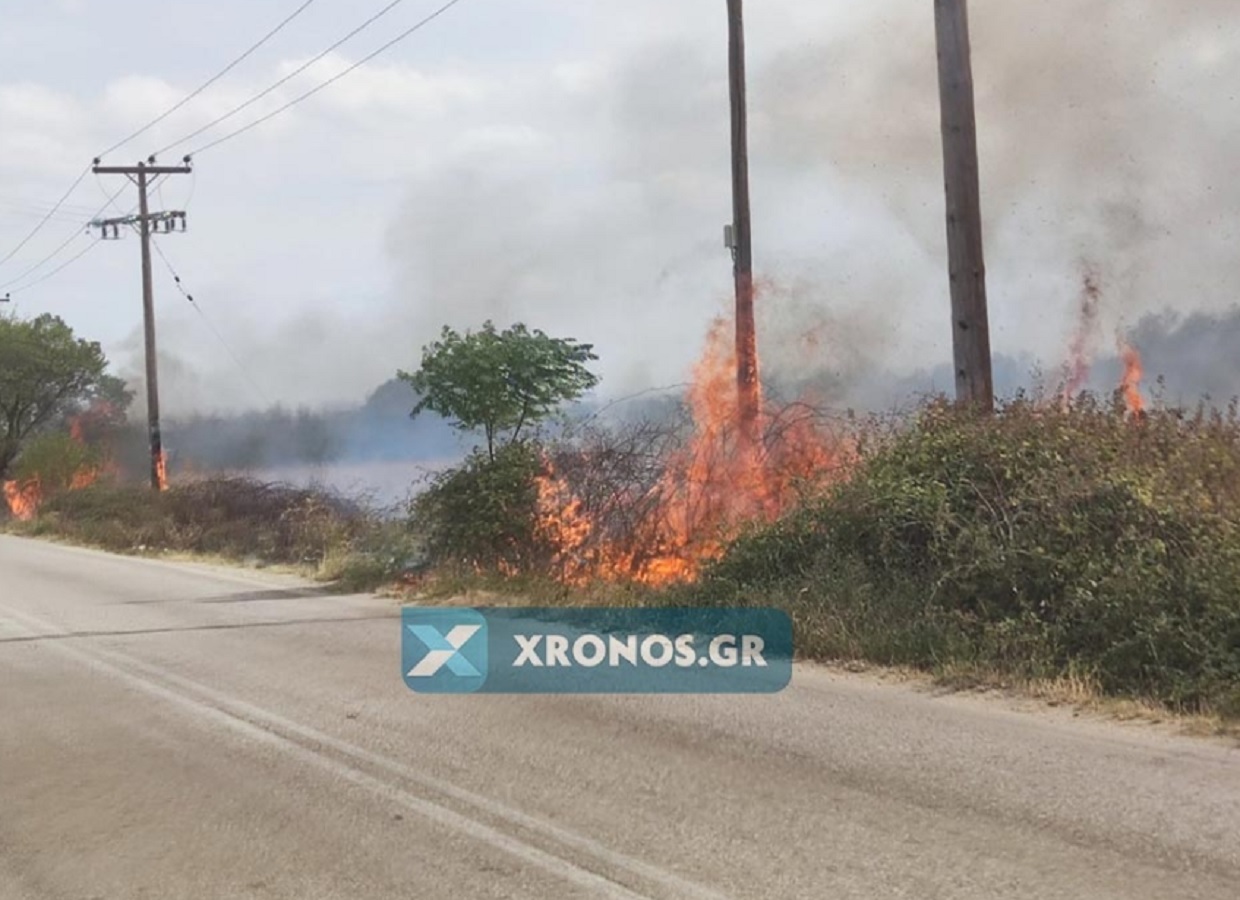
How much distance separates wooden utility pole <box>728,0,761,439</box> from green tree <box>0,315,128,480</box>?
46.5 meters

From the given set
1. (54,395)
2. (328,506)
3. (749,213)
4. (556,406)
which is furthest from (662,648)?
(54,395)

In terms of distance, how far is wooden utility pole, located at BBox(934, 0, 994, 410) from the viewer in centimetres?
1064

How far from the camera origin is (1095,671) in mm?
7719

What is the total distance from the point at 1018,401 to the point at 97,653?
8347mm

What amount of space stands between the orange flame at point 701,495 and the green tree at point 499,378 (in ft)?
19.5

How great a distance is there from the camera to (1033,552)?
8531 mm

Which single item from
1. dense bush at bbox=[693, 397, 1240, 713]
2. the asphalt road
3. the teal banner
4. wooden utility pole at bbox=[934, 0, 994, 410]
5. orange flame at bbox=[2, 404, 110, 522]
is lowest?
the asphalt road

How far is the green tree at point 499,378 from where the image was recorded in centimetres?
1981

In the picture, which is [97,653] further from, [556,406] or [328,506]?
[328,506]

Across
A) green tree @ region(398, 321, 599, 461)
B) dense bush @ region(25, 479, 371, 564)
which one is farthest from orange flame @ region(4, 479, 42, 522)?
green tree @ region(398, 321, 599, 461)

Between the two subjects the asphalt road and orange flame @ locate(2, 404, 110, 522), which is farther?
orange flame @ locate(2, 404, 110, 522)

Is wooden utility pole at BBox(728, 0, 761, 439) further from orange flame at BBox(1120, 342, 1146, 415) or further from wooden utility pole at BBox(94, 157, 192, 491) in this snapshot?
wooden utility pole at BBox(94, 157, 192, 491)

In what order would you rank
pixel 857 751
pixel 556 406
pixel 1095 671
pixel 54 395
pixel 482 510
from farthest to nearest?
pixel 54 395 < pixel 556 406 < pixel 482 510 < pixel 1095 671 < pixel 857 751

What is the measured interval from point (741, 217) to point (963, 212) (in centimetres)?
465
